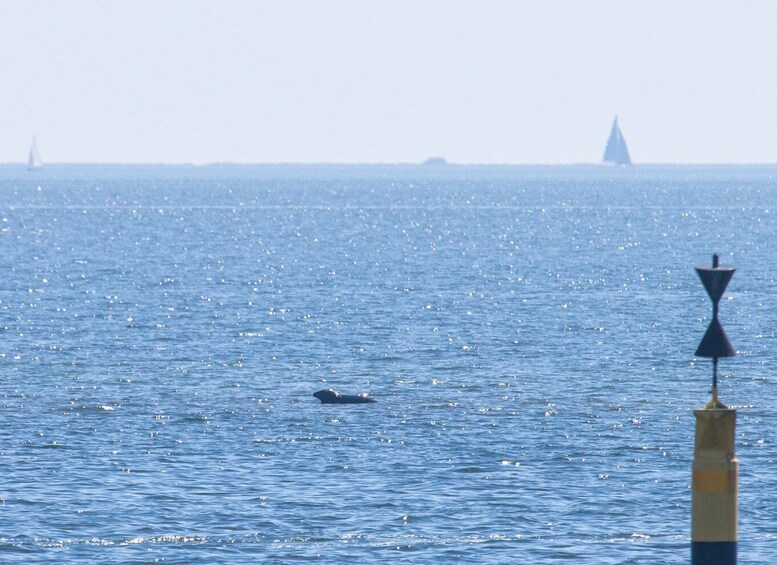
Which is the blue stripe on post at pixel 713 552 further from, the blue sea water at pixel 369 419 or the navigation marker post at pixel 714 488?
the blue sea water at pixel 369 419

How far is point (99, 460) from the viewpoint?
39.2 meters

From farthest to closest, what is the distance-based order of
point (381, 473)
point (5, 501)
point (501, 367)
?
point (501, 367) < point (381, 473) < point (5, 501)

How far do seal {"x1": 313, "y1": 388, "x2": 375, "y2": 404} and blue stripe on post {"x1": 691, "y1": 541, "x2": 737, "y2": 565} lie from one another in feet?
104

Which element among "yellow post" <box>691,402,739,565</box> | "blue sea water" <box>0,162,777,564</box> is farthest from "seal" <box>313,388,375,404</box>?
"yellow post" <box>691,402,739,565</box>

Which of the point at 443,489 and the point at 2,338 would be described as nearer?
the point at 443,489

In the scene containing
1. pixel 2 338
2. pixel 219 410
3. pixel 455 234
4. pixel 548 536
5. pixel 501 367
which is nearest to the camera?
pixel 548 536

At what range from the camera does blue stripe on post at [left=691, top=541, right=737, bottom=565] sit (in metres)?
17.6

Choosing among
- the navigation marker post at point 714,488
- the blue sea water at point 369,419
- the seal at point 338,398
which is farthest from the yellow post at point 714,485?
the seal at point 338,398

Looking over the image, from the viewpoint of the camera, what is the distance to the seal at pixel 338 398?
49.1 metres

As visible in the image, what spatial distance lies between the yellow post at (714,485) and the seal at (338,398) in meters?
31.8

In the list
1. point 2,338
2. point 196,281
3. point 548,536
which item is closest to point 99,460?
point 548,536

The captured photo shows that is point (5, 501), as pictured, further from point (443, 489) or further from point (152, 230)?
point (152, 230)

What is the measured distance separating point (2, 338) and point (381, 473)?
34.7 metres

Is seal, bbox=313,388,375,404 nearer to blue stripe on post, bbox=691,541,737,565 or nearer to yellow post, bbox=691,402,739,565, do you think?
blue stripe on post, bbox=691,541,737,565
